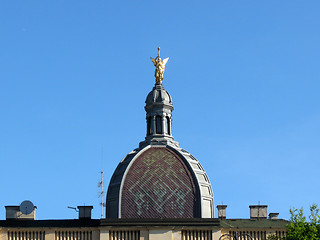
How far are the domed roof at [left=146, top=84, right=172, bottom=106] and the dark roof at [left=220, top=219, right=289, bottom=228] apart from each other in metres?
14.4

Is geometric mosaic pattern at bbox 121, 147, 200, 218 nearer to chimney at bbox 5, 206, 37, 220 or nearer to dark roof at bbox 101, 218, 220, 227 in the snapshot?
dark roof at bbox 101, 218, 220, 227

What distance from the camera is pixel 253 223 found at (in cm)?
10569

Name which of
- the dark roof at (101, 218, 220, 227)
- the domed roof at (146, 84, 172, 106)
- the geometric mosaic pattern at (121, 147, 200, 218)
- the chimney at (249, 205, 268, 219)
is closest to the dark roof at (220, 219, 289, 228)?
the chimney at (249, 205, 268, 219)

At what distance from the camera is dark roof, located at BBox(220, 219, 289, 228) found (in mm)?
104062

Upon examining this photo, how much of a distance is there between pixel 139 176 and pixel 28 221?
440 inches

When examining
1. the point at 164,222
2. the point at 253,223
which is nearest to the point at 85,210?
the point at 164,222

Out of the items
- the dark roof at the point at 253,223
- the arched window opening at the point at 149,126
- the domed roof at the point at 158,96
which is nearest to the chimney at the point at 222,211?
the dark roof at the point at 253,223

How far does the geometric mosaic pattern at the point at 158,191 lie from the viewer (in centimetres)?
10412

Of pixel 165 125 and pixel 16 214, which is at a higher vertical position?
pixel 165 125

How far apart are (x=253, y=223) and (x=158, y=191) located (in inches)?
370

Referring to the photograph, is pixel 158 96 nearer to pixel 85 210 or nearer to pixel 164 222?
pixel 85 210

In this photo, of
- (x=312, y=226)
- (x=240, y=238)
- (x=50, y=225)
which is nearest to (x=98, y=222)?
(x=50, y=225)

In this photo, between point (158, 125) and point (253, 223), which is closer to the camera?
point (253, 223)

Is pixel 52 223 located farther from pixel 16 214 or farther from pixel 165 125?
pixel 165 125
